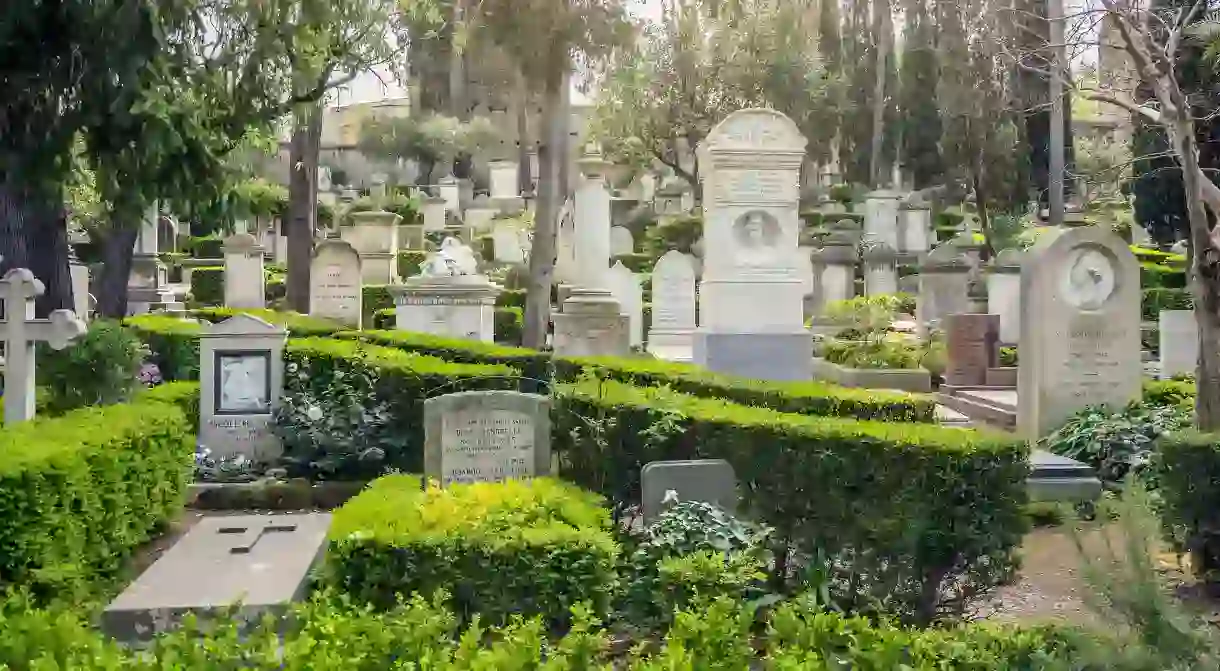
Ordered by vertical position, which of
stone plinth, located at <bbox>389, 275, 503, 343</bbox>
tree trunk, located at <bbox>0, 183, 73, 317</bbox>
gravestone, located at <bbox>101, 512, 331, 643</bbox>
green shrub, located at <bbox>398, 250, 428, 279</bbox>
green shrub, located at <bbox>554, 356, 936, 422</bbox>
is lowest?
gravestone, located at <bbox>101, 512, 331, 643</bbox>

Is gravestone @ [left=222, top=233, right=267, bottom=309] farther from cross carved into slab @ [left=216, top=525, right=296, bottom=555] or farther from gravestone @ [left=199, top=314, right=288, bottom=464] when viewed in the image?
cross carved into slab @ [left=216, top=525, right=296, bottom=555]

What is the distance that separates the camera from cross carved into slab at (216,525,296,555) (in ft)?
22.5

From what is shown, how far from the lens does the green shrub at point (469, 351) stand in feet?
36.8

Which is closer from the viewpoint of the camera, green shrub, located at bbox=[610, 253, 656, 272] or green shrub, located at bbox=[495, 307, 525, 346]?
green shrub, located at bbox=[495, 307, 525, 346]

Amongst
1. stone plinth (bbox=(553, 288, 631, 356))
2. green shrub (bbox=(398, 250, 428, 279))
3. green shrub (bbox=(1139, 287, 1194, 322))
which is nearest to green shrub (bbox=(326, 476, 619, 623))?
stone plinth (bbox=(553, 288, 631, 356))

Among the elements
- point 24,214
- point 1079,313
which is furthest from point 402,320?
point 1079,313

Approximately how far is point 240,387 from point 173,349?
9.26ft

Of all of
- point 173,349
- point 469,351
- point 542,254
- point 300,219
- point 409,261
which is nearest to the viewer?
point 469,351

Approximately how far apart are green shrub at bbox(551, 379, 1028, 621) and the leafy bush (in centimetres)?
445

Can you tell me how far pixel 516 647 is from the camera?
3629mm

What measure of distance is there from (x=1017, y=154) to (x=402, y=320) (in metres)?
25.4

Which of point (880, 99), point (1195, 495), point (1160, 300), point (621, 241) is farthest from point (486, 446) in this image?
point (880, 99)

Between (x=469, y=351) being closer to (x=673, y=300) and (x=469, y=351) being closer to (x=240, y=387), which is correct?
(x=240, y=387)

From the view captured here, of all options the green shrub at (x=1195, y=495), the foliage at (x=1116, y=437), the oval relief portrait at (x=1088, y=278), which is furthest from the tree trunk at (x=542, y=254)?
the green shrub at (x=1195, y=495)
